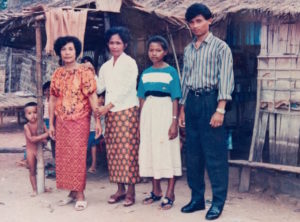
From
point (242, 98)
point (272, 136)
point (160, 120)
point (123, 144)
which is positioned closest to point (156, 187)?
point (123, 144)

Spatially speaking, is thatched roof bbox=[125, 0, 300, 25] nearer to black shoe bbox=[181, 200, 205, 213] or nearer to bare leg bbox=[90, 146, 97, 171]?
bare leg bbox=[90, 146, 97, 171]

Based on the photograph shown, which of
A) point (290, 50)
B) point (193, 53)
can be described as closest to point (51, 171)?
point (193, 53)

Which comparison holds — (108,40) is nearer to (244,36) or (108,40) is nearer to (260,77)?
(260,77)

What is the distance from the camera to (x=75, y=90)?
5082 millimetres

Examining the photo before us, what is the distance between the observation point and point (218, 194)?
4.67 m

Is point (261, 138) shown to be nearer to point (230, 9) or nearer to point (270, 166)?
point (270, 166)

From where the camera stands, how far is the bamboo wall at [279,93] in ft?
19.6

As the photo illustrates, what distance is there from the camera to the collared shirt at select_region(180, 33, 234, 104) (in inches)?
175

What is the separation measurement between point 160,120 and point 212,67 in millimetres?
915

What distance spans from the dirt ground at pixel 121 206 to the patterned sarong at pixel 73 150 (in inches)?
14.5

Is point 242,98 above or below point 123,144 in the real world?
above

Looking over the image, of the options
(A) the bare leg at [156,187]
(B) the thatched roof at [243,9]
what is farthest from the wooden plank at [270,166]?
(B) the thatched roof at [243,9]

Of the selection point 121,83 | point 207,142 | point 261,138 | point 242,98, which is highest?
point 121,83

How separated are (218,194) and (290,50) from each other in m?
2.51
